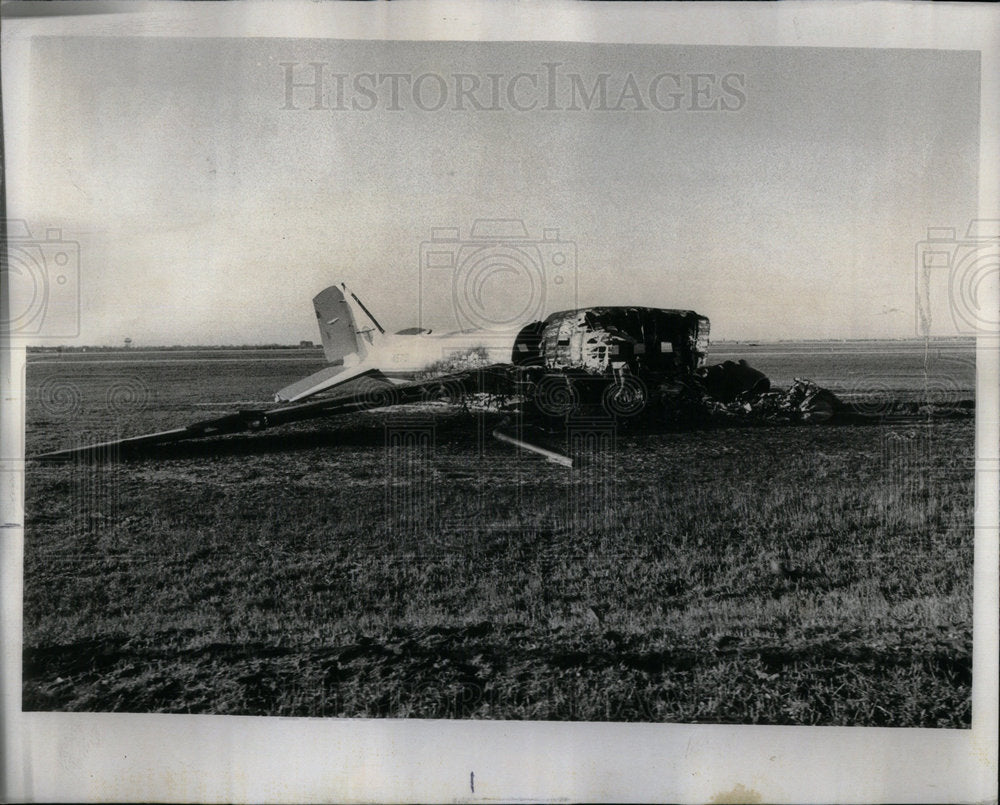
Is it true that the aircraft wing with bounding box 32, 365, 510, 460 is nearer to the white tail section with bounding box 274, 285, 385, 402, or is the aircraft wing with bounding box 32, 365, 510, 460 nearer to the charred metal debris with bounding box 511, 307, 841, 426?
the white tail section with bounding box 274, 285, 385, 402

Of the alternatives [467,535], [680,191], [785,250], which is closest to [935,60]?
[785,250]

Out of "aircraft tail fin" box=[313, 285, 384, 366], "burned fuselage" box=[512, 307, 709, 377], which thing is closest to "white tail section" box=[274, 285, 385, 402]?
"aircraft tail fin" box=[313, 285, 384, 366]

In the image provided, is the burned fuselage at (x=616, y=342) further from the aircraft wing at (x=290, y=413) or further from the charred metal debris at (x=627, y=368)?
the aircraft wing at (x=290, y=413)

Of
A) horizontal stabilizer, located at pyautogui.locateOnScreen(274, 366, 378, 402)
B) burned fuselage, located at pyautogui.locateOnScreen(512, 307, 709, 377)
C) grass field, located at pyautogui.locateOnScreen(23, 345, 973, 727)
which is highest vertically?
burned fuselage, located at pyautogui.locateOnScreen(512, 307, 709, 377)

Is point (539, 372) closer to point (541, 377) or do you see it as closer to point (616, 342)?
point (541, 377)

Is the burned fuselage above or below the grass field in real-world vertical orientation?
above

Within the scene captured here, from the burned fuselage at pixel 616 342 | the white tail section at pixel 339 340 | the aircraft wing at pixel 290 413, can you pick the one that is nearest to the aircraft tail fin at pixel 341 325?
the white tail section at pixel 339 340

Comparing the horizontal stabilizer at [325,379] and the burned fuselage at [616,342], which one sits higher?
the burned fuselage at [616,342]
